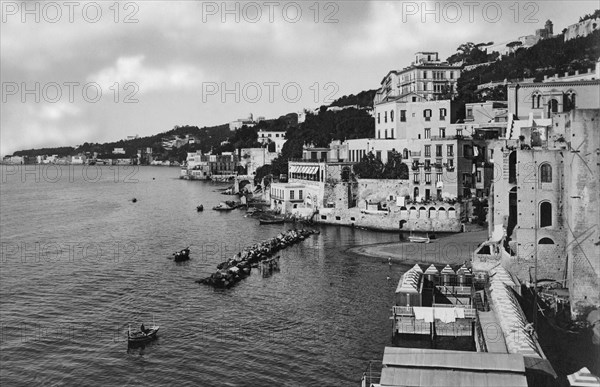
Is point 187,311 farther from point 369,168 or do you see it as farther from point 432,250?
point 369,168

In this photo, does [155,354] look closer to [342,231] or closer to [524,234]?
[524,234]

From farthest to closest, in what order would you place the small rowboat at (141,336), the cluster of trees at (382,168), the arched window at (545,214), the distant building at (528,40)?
1. the distant building at (528,40)
2. the cluster of trees at (382,168)
3. the arched window at (545,214)
4. the small rowboat at (141,336)

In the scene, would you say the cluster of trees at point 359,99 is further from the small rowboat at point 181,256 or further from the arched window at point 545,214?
the arched window at point 545,214

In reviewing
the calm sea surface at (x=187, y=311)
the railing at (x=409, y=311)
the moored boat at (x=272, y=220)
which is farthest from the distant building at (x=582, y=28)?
the railing at (x=409, y=311)

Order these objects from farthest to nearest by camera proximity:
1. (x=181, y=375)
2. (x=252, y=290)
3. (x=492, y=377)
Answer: (x=252, y=290)
(x=181, y=375)
(x=492, y=377)

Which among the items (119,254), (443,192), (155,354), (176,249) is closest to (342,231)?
(443,192)

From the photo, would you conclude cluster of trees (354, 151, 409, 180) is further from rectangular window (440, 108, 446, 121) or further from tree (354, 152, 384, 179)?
rectangular window (440, 108, 446, 121)

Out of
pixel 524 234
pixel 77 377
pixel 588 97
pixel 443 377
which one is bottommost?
pixel 77 377
